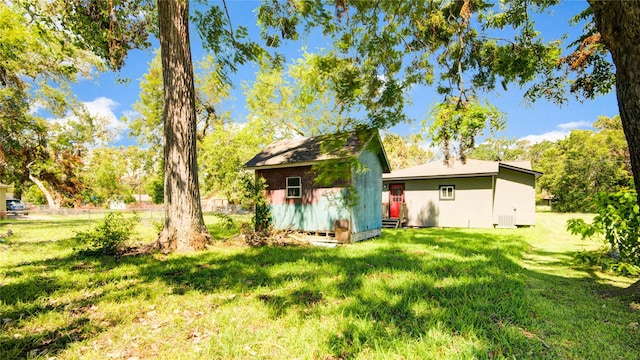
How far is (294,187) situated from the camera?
11.6 meters

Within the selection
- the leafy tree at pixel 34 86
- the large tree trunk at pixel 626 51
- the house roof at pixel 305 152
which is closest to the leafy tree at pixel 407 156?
the house roof at pixel 305 152

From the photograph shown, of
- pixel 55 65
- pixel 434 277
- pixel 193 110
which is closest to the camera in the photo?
pixel 434 277

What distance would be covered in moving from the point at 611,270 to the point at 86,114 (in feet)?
88.9

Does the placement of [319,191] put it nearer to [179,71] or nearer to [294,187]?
[294,187]

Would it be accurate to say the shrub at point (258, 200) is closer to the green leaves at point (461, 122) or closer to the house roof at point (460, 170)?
the green leaves at point (461, 122)

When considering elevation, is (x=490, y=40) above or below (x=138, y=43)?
below

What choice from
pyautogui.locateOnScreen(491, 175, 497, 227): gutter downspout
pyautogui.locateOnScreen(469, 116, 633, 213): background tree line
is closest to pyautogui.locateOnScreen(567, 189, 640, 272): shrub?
pyautogui.locateOnScreen(491, 175, 497, 227): gutter downspout

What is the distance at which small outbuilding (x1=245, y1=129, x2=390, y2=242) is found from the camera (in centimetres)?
1046

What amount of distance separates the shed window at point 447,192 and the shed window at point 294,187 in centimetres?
1008

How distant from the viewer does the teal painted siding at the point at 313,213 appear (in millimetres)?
10633

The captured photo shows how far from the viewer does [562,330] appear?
3.24 metres

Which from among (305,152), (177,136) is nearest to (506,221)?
(305,152)

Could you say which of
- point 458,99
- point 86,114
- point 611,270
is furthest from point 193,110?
point 86,114

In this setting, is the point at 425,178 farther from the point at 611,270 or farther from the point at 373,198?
the point at 611,270
